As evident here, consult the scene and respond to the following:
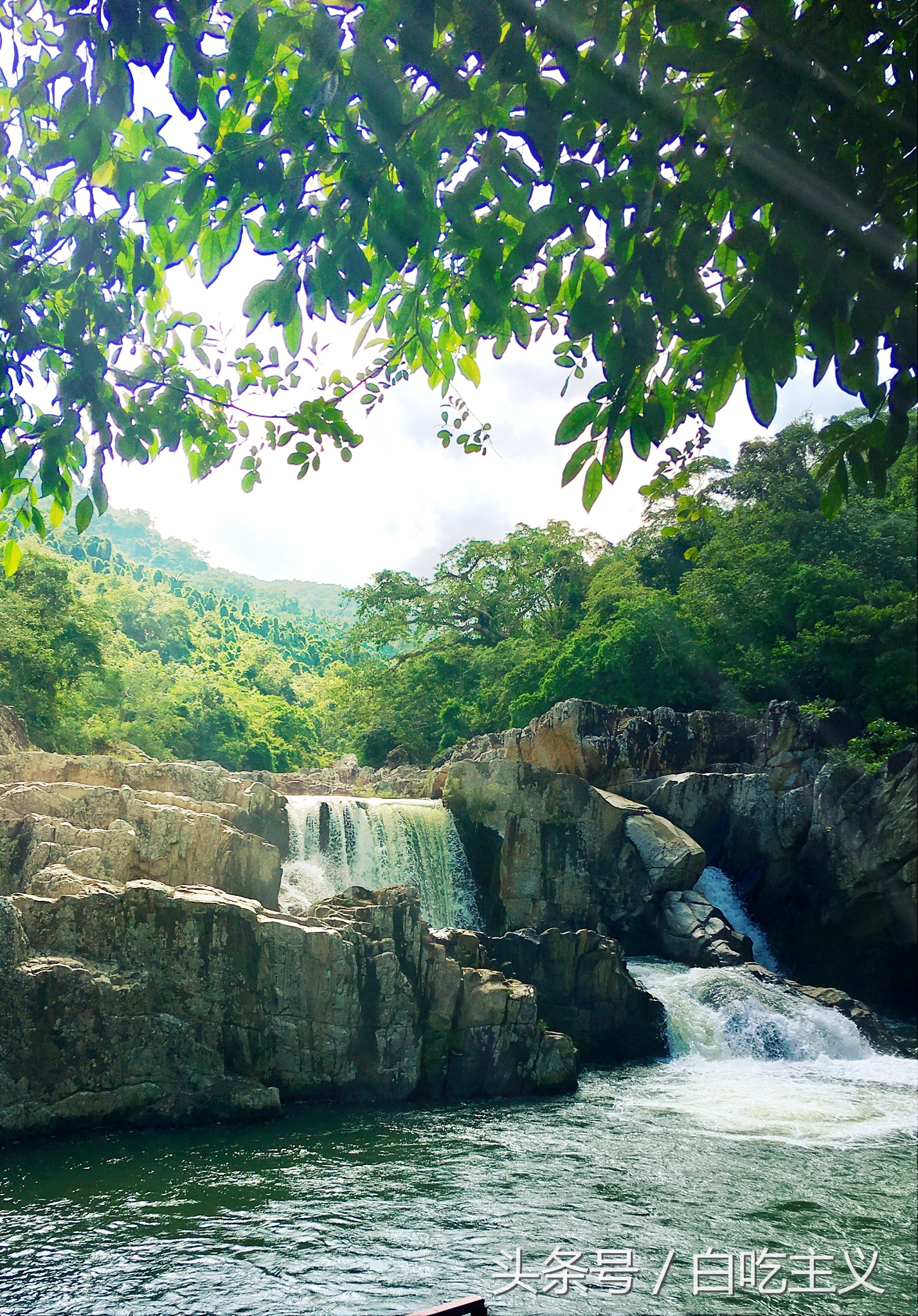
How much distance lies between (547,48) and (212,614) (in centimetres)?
7238

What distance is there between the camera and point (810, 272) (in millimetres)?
2213

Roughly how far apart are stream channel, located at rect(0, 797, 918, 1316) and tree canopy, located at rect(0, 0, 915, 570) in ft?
18.1

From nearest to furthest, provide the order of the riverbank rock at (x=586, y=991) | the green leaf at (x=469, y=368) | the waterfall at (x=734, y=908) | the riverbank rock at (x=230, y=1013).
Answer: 1. the green leaf at (x=469, y=368)
2. the riverbank rock at (x=230, y=1013)
3. the riverbank rock at (x=586, y=991)
4. the waterfall at (x=734, y=908)

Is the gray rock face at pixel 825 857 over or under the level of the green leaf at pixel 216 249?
under

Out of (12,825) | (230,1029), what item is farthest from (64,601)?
(230,1029)

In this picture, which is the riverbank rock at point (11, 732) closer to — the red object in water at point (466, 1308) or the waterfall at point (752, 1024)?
the waterfall at point (752, 1024)

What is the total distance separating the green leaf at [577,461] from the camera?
86.8 inches

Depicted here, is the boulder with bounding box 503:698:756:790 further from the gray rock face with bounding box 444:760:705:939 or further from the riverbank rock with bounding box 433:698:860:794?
the gray rock face with bounding box 444:760:705:939

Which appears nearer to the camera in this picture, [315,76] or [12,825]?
[315,76]

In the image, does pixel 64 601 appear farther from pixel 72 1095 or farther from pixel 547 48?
pixel 547 48

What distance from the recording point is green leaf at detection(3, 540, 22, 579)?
8.53ft

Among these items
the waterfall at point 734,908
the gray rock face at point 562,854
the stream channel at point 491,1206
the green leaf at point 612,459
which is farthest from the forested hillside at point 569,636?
the green leaf at point 612,459

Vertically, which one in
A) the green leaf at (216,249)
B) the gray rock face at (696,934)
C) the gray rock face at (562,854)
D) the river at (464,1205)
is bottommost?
the river at (464,1205)

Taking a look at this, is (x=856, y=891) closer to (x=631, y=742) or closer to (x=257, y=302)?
(x=631, y=742)
